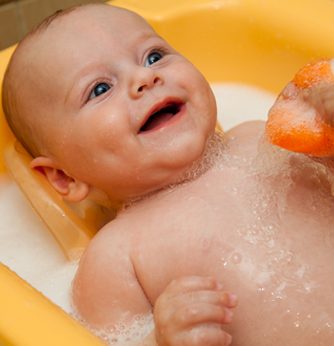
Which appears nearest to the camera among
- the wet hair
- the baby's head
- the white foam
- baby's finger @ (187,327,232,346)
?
baby's finger @ (187,327,232,346)

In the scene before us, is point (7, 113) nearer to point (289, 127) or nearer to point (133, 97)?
point (133, 97)

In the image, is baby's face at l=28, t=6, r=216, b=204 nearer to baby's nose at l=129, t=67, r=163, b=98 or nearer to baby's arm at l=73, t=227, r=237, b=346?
baby's nose at l=129, t=67, r=163, b=98

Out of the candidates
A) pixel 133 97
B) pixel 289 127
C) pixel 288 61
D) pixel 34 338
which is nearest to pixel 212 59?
pixel 288 61

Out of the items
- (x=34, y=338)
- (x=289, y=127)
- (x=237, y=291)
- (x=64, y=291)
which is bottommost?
(x=64, y=291)

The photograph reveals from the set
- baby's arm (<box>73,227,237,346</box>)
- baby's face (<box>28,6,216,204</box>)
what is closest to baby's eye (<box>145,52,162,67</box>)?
baby's face (<box>28,6,216,204</box>)

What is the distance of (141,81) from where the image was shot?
2.70 feet

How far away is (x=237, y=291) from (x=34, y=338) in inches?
13.9

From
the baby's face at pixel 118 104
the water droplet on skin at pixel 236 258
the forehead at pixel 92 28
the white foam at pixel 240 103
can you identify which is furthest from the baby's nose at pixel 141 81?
the white foam at pixel 240 103

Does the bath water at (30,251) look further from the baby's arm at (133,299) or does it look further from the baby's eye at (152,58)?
the baby's eye at (152,58)

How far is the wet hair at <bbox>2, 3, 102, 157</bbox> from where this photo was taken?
0.96 meters

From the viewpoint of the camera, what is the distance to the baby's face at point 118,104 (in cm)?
83

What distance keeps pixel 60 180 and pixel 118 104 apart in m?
0.28

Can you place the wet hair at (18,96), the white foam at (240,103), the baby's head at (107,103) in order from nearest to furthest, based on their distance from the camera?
the baby's head at (107,103), the wet hair at (18,96), the white foam at (240,103)

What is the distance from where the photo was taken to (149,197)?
3.07 feet
